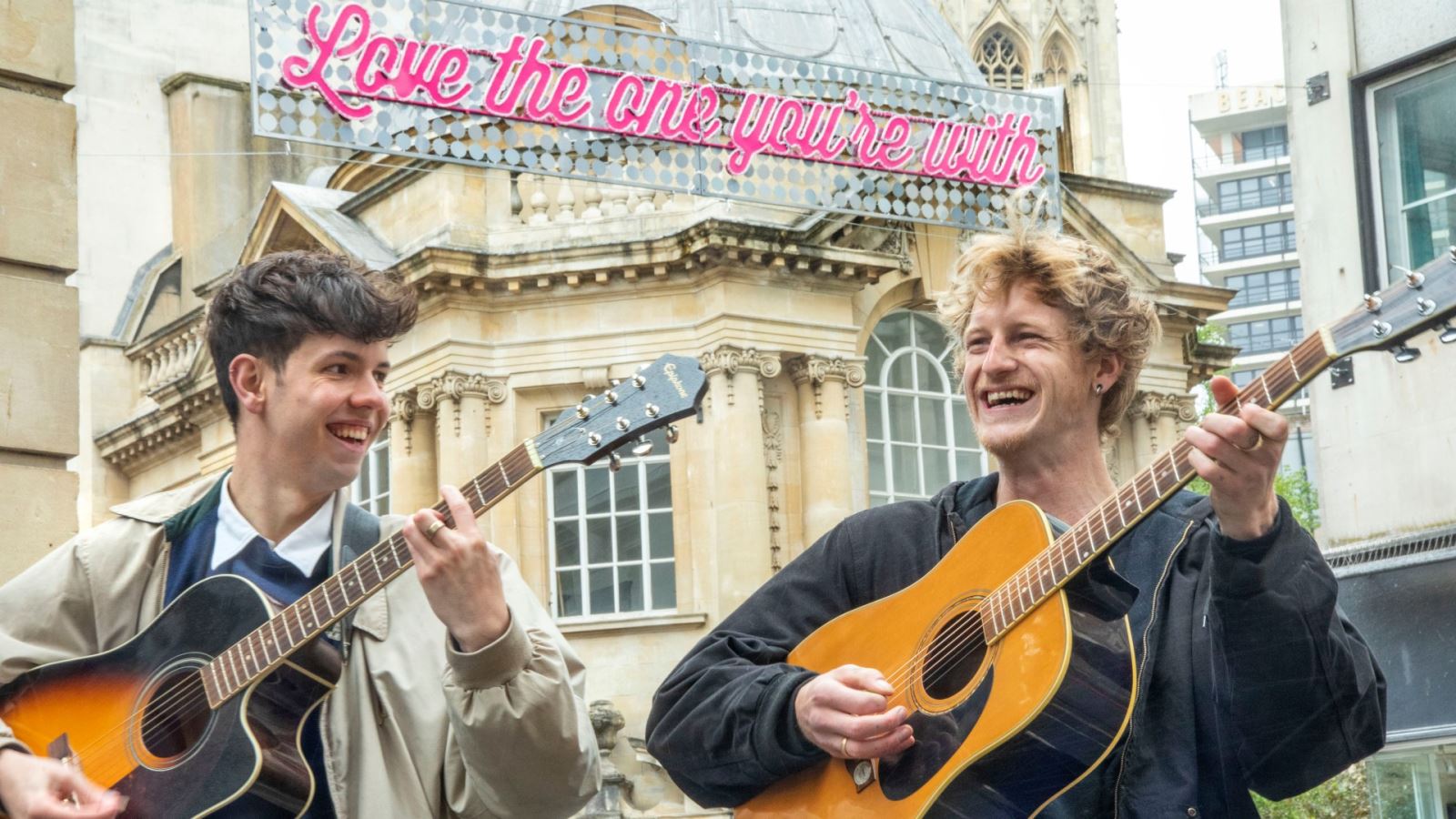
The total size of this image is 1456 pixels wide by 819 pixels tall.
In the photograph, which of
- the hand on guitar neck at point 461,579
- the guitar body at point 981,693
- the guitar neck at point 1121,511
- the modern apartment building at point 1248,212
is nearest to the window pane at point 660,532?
the guitar body at point 981,693

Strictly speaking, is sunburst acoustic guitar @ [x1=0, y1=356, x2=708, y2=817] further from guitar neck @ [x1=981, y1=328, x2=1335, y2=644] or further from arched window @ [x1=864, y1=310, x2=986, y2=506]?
arched window @ [x1=864, y1=310, x2=986, y2=506]

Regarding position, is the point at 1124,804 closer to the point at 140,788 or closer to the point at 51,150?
the point at 140,788

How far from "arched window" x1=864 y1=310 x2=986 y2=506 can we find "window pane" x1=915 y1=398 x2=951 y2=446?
0.01 metres

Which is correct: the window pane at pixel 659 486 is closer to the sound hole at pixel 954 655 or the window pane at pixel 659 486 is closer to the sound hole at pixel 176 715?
the sound hole at pixel 176 715

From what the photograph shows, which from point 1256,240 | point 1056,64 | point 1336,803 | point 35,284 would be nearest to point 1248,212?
point 1256,240

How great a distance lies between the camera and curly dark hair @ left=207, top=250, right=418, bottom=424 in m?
4.34

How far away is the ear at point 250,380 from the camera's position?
4.40 meters

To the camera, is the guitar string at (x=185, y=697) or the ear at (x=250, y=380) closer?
the guitar string at (x=185, y=697)

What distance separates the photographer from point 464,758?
397cm

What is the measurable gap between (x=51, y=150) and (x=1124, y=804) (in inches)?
187

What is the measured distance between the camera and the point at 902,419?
2536 cm

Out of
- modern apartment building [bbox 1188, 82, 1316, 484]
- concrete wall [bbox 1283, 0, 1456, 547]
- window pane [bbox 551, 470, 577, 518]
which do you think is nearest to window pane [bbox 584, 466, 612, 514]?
window pane [bbox 551, 470, 577, 518]

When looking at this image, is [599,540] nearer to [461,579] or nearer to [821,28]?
[821,28]

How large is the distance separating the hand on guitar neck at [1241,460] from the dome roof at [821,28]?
75.6 ft
